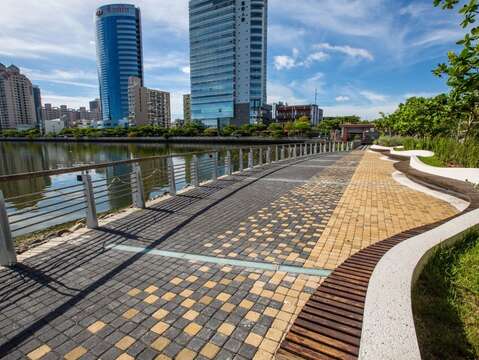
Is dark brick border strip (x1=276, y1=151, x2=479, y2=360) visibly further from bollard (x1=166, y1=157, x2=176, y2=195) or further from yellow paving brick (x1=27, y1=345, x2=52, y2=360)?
bollard (x1=166, y1=157, x2=176, y2=195)

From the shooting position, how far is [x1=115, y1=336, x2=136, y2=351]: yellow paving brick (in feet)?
6.99

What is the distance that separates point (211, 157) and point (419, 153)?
10822 millimetres

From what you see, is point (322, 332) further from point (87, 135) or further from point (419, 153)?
point (87, 135)

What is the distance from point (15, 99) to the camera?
14762 centimetres

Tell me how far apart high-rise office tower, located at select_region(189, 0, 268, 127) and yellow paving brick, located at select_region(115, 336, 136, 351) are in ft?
333

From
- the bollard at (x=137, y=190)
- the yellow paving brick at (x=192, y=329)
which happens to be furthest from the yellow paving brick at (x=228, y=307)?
the bollard at (x=137, y=190)

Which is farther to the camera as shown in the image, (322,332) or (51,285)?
(51,285)

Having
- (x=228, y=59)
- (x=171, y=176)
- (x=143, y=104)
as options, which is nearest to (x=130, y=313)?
(x=171, y=176)

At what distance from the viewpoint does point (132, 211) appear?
5.75 metres

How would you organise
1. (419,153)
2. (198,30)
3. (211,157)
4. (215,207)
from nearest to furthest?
(215,207)
(211,157)
(419,153)
(198,30)

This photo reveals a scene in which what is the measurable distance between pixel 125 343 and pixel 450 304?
9.58 ft

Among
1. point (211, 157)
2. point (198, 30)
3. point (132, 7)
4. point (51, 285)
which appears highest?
point (132, 7)

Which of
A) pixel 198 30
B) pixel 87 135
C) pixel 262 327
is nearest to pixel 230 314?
pixel 262 327

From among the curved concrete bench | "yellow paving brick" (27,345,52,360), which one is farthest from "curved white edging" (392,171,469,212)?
"yellow paving brick" (27,345,52,360)
